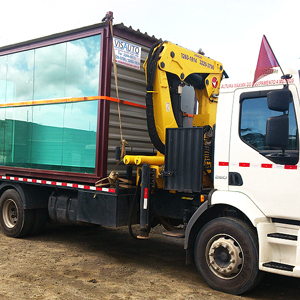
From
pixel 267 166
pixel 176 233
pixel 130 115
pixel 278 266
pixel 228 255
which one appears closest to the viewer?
pixel 278 266

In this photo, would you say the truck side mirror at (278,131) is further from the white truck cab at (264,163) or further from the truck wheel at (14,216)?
the truck wheel at (14,216)

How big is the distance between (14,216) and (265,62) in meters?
5.66

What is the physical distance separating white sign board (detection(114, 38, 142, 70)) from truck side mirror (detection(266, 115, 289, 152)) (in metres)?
2.84

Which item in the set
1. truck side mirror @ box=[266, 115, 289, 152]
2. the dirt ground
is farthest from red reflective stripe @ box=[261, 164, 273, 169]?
the dirt ground

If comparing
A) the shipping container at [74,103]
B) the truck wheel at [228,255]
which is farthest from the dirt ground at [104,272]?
the shipping container at [74,103]

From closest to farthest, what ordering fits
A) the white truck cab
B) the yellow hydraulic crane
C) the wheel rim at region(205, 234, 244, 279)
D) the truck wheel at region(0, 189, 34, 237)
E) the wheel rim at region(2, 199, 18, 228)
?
the white truck cab, the wheel rim at region(205, 234, 244, 279), the yellow hydraulic crane, the truck wheel at region(0, 189, 34, 237), the wheel rim at region(2, 199, 18, 228)

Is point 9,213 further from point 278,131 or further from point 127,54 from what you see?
point 278,131

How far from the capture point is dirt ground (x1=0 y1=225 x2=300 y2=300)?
14.8ft

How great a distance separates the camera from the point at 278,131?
13.2 feet

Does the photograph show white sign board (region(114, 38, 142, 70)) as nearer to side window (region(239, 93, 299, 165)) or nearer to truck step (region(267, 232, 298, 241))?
side window (region(239, 93, 299, 165))

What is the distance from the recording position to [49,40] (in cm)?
688

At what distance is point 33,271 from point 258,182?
3.21 m

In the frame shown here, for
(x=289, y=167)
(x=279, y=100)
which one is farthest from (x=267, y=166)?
(x=279, y=100)

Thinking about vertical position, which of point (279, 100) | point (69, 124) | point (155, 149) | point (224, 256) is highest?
point (279, 100)
